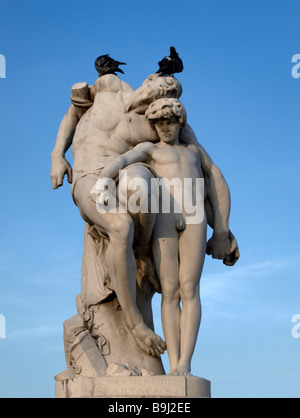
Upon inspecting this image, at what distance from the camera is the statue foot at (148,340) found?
7.86 meters

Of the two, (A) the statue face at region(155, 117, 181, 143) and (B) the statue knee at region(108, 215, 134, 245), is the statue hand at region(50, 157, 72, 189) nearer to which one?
(A) the statue face at region(155, 117, 181, 143)

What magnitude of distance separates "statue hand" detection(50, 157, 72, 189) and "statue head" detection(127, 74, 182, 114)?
94 centimetres

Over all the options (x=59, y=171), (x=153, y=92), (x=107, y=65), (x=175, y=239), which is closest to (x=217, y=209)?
(x=175, y=239)

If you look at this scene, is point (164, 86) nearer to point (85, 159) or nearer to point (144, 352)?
point (85, 159)

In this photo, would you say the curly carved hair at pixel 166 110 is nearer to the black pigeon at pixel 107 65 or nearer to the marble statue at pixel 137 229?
the marble statue at pixel 137 229

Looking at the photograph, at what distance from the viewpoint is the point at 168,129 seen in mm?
8266

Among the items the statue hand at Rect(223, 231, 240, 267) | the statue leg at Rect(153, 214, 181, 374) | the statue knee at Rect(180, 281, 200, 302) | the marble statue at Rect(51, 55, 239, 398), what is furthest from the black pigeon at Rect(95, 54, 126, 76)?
the statue knee at Rect(180, 281, 200, 302)

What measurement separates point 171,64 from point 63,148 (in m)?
1.49

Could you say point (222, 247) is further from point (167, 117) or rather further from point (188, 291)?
point (167, 117)

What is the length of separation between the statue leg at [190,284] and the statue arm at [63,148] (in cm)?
156

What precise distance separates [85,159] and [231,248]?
1.79 m

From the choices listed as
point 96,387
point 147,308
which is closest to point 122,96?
point 147,308

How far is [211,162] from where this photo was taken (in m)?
8.62

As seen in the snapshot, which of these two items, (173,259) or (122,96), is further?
(122,96)
